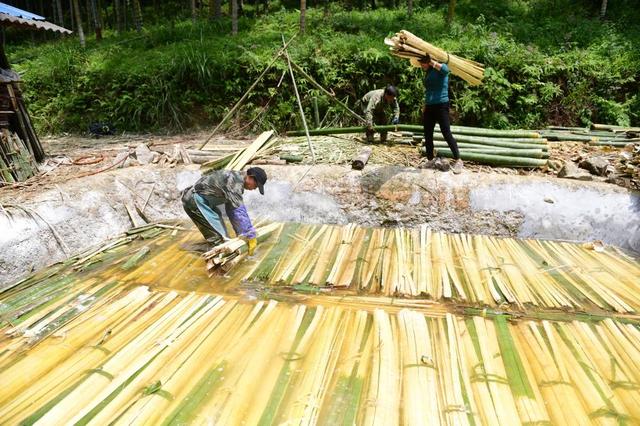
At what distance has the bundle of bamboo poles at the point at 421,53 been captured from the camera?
4633 mm

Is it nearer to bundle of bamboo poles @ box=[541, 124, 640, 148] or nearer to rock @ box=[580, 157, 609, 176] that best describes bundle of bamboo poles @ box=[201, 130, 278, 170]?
rock @ box=[580, 157, 609, 176]

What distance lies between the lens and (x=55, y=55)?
968cm

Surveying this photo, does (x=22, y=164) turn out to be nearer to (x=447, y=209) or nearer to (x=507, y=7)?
(x=447, y=209)

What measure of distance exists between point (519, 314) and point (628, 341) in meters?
0.68

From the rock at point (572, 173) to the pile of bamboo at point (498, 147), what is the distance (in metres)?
0.26

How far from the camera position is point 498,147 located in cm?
552

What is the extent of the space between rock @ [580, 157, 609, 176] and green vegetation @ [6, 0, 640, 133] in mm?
2314

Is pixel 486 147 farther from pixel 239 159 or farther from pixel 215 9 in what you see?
pixel 215 9

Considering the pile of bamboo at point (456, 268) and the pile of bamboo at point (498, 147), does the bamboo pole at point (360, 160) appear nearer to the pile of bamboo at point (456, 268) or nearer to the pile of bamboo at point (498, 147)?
the pile of bamboo at point (498, 147)

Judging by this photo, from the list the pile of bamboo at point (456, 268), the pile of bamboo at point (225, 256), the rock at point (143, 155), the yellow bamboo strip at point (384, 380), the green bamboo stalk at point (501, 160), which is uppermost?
the rock at point (143, 155)

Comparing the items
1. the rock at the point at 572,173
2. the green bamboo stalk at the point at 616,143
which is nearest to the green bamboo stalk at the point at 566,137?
the green bamboo stalk at the point at 616,143

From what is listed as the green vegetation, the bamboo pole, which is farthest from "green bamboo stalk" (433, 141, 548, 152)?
the green vegetation

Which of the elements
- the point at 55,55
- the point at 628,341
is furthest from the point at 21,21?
the point at 628,341

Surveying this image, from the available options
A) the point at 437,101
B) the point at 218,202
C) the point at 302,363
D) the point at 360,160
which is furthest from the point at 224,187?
the point at 437,101
